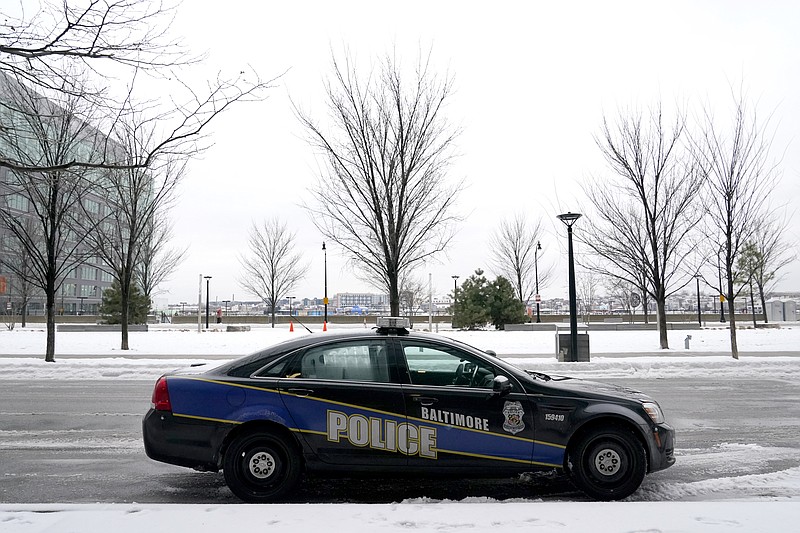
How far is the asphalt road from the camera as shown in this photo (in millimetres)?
5699

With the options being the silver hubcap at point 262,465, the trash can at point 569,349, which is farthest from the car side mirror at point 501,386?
the trash can at point 569,349

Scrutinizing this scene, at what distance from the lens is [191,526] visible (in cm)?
412

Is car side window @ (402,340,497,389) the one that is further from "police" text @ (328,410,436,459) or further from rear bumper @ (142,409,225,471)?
rear bumper @ (142,409,225,471)

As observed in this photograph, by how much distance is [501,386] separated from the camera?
17.7 feet

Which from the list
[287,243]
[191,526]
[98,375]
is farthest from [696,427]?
[287,243]

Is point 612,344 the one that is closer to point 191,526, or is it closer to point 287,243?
point 191,526

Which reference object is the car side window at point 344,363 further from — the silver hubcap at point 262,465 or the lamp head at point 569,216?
the lamp head at point 569,216

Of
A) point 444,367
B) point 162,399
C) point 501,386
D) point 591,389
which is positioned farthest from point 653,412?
point 162,399

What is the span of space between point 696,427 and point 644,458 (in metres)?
4.04

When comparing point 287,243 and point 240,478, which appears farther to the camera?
point 287,243

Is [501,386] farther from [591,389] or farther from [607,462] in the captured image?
[607,462]

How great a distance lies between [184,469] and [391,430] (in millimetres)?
2722

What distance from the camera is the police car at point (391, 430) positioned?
5367mm

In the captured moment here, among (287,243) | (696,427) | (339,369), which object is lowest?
(696,427)
